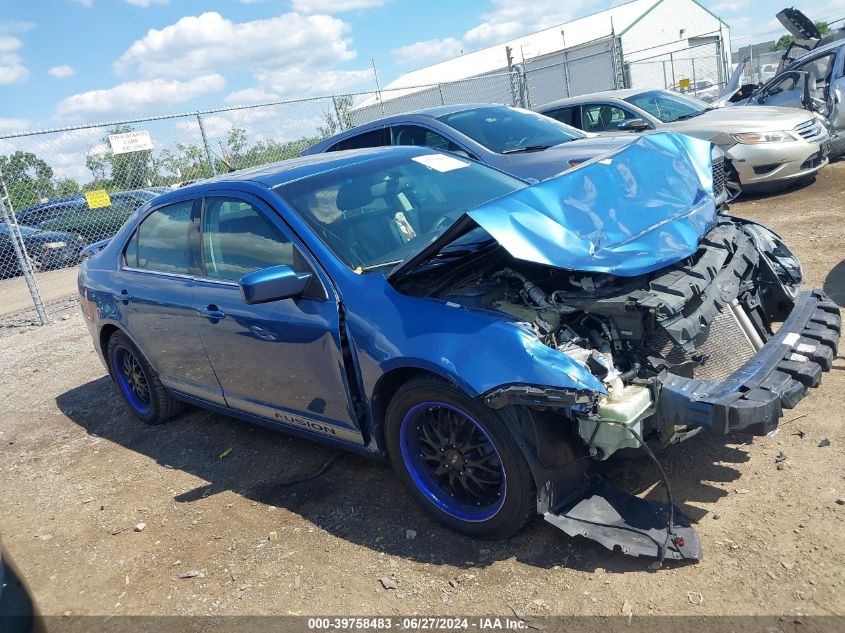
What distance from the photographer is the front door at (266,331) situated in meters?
3.61

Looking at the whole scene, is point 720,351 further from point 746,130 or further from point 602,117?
point 602,117

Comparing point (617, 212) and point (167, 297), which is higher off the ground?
point (617, 212)

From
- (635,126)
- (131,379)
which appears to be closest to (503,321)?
(131,379)

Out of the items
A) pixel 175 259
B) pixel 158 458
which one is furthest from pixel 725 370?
pixel 158 458

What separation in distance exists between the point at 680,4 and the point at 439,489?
170ft

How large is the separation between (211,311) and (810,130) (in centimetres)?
848

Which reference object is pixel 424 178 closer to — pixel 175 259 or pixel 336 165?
pixel 336 165

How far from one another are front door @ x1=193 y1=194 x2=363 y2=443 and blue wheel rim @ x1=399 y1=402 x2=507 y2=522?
1.27ft

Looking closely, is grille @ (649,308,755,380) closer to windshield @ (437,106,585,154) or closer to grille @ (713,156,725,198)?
grille @ (713,156,725,198)

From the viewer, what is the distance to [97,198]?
10703 millimetres

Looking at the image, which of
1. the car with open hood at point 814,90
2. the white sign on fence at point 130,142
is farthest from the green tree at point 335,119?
the car with open hood at point 814,90

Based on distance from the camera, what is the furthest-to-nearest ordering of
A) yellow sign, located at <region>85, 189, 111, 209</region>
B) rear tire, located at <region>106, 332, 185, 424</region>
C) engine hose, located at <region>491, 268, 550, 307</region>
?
yellow sign, located at <region>85, 189, 111, 209</region> < rear tire, located at <region>106, 332, 185, 424</region> < engine hose, located at <region>491, 268, 550, 307</region>

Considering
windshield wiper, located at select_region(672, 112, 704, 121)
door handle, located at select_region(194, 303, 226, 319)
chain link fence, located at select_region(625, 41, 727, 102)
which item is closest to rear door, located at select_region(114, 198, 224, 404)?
door handle, located at select_region(194, 303, 226, 319)

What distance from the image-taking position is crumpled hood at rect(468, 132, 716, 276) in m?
3.02
